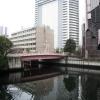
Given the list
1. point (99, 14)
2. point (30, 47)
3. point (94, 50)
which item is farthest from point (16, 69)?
point (30, 47)

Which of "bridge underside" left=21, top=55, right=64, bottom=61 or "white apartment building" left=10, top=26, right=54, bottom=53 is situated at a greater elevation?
"white apartment building" left=10, top=26, right=54, bottom=53

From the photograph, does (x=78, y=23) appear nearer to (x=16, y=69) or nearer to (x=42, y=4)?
(x=42, y=4)

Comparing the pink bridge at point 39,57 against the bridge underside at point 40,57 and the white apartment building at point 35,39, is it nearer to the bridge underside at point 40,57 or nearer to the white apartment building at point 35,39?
the bridge underside at point 40,57

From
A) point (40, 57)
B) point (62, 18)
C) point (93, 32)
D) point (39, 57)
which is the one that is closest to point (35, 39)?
point (93, 32)

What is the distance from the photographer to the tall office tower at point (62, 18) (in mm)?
119875

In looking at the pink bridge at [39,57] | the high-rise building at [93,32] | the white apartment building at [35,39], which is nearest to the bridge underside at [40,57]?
the pink bridge at [39,57]

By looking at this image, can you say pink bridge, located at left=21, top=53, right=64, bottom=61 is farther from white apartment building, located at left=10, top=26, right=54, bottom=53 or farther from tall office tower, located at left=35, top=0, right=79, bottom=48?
tall office tower, located at left=35, top=0, right=79, bottom=48

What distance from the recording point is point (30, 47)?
8688 centimetres

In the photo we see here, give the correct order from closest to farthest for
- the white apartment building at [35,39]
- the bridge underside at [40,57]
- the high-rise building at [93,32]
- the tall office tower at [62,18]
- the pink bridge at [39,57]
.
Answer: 1. the pink bridge at [39,57]
2. the bridge underside at [40,57]
3. the high-rise building at [93,32]
4. the white apartment building at [35,39]
5. the tall office tower at [62,18]

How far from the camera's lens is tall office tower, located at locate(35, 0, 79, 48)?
11988 centimetres

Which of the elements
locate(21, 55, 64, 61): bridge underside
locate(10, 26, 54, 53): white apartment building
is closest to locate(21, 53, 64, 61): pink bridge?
locate(21, 55, 64, 61): bridge underside

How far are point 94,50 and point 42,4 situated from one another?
278 ft

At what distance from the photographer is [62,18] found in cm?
12344

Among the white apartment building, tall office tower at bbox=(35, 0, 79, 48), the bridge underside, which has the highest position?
tall office tower at bbox=(35, 0, 79, 48)
